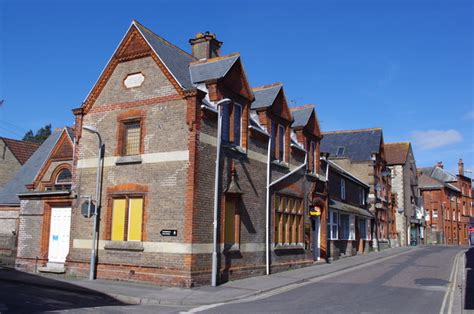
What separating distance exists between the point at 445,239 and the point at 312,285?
6202 cm

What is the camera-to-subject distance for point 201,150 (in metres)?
17.0

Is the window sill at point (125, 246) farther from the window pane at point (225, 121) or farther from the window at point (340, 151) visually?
the window at point (340, 151)

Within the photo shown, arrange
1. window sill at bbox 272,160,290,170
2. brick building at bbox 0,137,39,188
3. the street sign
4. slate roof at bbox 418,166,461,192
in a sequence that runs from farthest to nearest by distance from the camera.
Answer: slate roof at bbox 418,166,461,192 → brick building at bbox 0,137,39,188 → window sill at bbox 272,160,290,170 → the street sign

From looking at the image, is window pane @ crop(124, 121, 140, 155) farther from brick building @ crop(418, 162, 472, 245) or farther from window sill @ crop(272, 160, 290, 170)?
brick building @ crop(418, 162, 472, 245)

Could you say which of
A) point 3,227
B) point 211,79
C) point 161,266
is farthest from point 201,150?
point 3,227

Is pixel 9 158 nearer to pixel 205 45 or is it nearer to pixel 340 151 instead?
pixel 205 45

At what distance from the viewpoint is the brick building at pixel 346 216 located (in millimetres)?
30134

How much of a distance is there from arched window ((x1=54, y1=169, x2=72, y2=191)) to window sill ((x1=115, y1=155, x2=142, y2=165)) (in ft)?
17.3

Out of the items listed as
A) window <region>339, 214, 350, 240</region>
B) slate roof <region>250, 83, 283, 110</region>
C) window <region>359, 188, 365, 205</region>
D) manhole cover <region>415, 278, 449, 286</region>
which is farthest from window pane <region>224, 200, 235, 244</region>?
window <region>359, 188, 365, 205</region>

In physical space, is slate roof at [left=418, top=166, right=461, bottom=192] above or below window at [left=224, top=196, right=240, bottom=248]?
above

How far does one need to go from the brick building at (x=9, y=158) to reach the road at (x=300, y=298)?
15986mm

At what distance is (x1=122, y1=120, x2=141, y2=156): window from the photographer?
1841cm

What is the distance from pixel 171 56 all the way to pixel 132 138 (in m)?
3.74

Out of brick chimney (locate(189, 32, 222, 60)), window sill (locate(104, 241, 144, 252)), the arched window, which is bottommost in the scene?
window sill (locate(104, 241, 144, 252))
